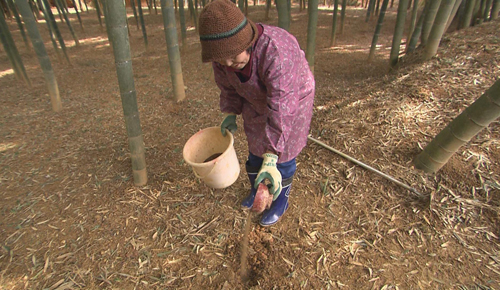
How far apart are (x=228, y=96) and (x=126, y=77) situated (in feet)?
2.44

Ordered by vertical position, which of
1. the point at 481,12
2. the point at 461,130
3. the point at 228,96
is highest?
the point at 481,12

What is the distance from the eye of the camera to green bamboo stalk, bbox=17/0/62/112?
3100 mm

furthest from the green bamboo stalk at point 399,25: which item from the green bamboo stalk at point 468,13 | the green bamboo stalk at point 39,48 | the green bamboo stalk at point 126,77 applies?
the green bamboo stalk at point 39,48

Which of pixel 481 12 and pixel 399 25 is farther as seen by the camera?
pixel 481 12

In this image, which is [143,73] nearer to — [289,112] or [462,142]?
[289,112]

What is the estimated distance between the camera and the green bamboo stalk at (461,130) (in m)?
1.71

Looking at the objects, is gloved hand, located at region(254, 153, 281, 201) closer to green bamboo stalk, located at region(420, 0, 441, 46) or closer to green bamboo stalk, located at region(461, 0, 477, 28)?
green bamboo stalk, located at region(420, 0, 441, 46)

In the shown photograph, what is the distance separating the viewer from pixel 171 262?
72.1 inches

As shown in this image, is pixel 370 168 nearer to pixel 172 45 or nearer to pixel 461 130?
pixel 461 130

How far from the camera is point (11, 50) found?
4.53 metres

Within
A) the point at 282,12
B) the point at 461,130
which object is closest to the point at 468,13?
the point at 282,12

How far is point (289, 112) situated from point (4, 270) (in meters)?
2.12

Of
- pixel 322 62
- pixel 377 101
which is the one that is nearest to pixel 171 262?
pixel 377 101

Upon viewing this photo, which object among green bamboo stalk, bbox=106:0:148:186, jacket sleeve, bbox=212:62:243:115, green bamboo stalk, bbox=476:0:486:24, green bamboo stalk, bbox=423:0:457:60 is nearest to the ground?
green bamboo stalk, bbox=423:0:457:60
